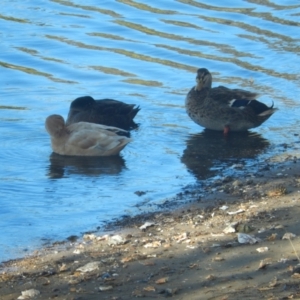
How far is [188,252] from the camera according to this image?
6672mm

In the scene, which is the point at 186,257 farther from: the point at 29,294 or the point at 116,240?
the point at 29,294

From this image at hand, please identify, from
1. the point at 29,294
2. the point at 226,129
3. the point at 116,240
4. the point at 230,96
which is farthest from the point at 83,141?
the point at 29,294

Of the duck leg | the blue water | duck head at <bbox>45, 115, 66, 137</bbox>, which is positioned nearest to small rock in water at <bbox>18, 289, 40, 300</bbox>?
the blue water

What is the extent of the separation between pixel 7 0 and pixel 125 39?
4106 millimetres

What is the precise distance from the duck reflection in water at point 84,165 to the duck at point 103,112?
1.25 metres

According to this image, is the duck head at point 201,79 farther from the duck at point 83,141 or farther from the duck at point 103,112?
the duck at point 83,141

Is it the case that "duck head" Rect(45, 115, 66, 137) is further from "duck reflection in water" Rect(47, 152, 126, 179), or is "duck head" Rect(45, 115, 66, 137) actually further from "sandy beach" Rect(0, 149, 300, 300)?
"sandy beach" Rect(0, 149, 300, 300)

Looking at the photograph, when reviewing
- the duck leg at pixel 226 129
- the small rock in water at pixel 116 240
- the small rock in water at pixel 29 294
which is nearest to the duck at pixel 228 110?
the duck leg at pixel 226 129

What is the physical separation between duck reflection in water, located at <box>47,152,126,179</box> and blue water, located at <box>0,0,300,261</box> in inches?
1.0

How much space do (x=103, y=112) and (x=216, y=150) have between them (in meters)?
1.94

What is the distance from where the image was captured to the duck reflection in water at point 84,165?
10.2 metres

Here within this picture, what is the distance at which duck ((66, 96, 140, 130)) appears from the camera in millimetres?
12133

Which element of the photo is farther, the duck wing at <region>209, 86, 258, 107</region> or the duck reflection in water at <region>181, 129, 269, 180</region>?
the duck wing at <region>209, 86, 258, 107</region>

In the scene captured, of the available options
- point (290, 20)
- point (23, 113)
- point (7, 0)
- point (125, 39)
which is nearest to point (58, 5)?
point (7, 0)
